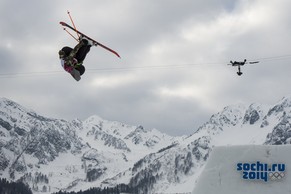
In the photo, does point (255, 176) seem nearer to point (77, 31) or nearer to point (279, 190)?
point (279, 190)

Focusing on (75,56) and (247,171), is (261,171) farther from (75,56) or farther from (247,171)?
(75,56)

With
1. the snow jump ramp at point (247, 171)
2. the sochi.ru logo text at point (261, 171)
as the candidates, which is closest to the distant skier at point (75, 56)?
the snow jump ramp at point (247, 171)

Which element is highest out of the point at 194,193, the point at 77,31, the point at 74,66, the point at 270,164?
the point at 77,31

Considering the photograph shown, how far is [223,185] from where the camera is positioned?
22453 millimetres

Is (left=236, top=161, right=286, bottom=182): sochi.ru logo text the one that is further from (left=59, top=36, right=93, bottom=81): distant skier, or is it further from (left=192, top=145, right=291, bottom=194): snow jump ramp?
(left=59, top=36, right=93, bottom=81): distant skier

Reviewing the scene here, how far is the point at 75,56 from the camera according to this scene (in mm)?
25906

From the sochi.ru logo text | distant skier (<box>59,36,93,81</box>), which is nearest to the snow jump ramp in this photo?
the sochi.ru logo text

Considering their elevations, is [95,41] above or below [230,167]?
above

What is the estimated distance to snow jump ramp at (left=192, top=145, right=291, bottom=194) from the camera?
22.2m

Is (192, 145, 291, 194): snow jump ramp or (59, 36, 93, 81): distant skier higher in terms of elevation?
(59, 36, 93, 81): distant skier

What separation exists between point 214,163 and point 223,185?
1.21 m

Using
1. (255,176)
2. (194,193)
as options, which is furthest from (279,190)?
(194,193)

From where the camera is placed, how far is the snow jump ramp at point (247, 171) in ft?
72.7

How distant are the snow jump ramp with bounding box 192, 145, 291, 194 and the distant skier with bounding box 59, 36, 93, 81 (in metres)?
9.42
